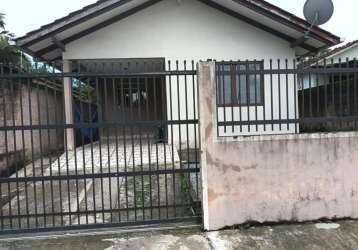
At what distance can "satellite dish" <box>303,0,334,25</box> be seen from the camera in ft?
25.1

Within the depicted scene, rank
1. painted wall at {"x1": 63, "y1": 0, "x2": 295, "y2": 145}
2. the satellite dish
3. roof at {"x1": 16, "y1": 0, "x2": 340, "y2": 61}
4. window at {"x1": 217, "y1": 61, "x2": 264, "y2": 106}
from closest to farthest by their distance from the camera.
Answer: window at {"x1": 217, "y1": 61, "x2": 264, "y2": 106} < the satellite dish < roof at {"x1": 16, "y1": 0, "x2": 340, "y2": 61} < painted wall at {"x1": 63, "y1": 0, "x2": 295, "y2": 145}

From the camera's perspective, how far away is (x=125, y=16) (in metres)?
10.6

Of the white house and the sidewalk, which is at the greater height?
the white house

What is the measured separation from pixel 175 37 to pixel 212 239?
282 inches

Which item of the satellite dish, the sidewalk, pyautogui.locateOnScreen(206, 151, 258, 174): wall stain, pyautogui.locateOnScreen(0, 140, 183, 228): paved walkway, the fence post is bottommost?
the sidewalk

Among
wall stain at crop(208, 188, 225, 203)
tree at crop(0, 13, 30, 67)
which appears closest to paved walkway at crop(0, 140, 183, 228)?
wall stain at crop(208, 188, 225, 203)

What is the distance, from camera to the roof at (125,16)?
9648 millimetres

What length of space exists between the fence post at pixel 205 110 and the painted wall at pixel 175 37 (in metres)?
5.59

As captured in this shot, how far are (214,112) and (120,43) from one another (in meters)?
6.42

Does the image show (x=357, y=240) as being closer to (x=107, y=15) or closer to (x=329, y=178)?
(x=329, y=178)

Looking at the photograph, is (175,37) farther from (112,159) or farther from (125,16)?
(112,159)

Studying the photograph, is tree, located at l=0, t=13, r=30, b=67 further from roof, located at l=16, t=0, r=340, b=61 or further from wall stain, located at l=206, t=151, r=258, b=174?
wall stain, located at l=206, t=151, r=258, b=174

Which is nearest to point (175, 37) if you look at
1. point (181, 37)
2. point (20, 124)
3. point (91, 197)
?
point (181, 37)

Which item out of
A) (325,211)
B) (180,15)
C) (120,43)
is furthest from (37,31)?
(325,211)
